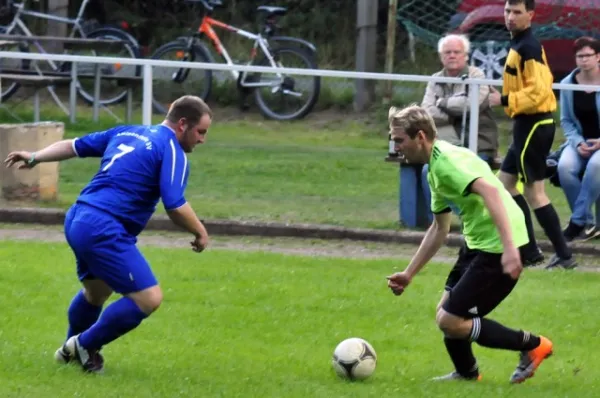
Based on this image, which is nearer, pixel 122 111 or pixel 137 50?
pixel 122 111

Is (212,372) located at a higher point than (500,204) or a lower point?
lower

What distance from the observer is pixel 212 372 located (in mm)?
6621

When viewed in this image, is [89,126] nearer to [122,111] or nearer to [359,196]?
[122,111]

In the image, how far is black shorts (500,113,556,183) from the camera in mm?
9766

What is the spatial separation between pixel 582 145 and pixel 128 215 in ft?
18.5

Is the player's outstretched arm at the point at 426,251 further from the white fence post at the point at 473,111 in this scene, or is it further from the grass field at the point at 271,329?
the white fence post at the point at 473,111

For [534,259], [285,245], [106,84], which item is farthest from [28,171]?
[106,84]

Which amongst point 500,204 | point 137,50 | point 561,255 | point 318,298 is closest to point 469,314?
point 500,204

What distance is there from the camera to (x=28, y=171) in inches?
469

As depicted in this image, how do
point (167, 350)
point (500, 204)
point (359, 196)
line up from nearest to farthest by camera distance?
A: 1. point (500, 204)
2. point (167, 350)
3. point (359, 196)

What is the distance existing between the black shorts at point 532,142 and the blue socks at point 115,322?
4277 millimetres

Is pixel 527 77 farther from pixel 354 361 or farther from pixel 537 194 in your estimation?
pixel 354 361

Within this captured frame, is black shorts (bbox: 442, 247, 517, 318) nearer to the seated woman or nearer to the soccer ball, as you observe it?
the soccer ball

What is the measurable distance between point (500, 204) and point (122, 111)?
1080 centimetres
